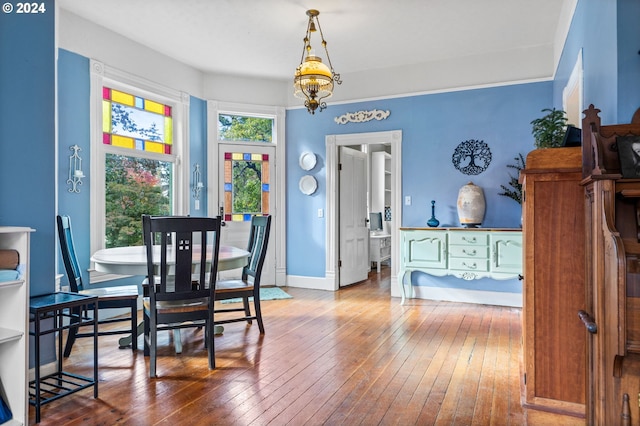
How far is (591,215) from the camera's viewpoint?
1949 mm

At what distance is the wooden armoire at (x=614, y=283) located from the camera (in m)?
1.47

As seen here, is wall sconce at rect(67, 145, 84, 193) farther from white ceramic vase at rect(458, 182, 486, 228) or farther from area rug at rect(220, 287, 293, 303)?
white ceramic vase at rect(458, 182, 486, 228)

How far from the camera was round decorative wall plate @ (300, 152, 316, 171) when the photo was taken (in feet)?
19.9

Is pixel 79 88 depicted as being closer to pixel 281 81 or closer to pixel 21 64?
pixel 21 64

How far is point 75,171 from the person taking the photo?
4.07 meters

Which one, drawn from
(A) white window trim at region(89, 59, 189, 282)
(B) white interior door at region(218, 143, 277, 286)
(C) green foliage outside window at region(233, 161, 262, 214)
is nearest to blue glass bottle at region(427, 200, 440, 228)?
(B) white interior door at region(218, 143, 277, 286)

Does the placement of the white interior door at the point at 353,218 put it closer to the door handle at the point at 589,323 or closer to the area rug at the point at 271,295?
the area rug at the point at 271,295

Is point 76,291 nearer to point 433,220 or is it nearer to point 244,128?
point 244,128

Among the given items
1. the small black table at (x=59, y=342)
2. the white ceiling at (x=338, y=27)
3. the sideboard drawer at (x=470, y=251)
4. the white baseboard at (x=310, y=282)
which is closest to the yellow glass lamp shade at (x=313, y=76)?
the white ceiling at (x=338, y=27)

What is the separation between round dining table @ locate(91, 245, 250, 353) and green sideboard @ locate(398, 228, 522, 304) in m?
2.21

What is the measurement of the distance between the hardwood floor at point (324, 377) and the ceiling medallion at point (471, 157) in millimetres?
1732

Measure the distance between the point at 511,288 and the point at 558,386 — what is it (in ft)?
9.26

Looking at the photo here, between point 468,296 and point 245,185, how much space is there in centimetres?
325

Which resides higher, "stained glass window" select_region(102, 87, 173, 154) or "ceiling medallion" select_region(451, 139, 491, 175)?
"stained glass window" select_region(102, 87, 173, 154)
